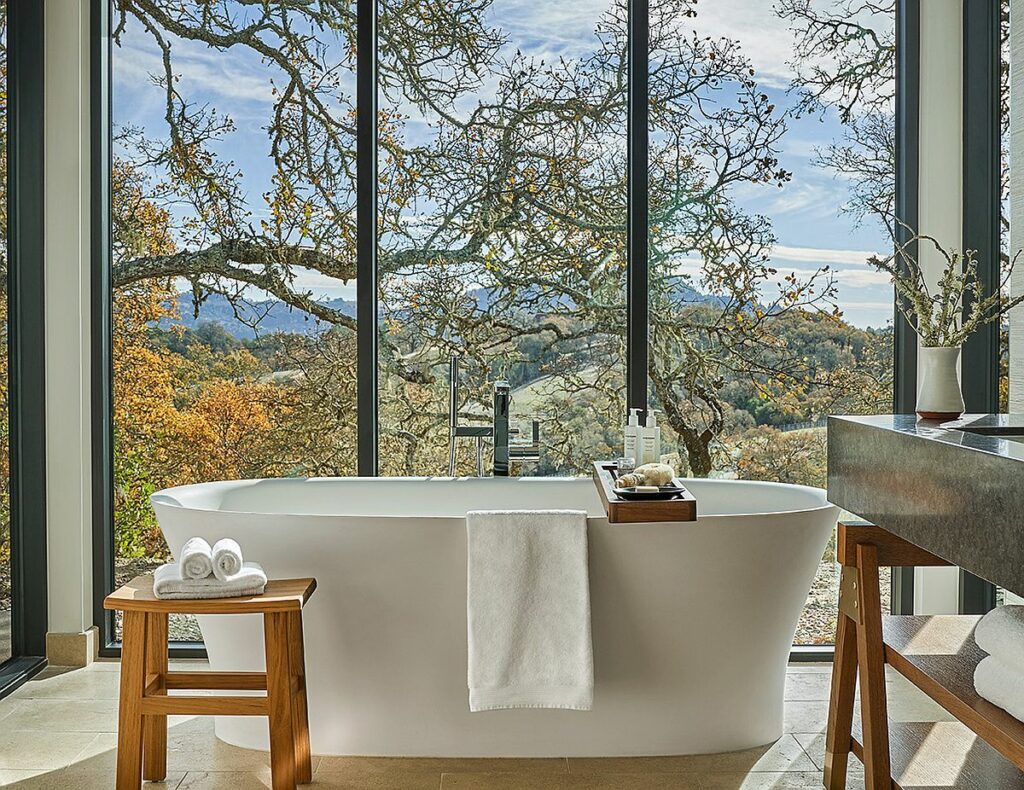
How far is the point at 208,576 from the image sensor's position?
7.94 ft

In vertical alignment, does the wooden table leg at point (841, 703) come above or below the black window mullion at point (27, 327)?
below

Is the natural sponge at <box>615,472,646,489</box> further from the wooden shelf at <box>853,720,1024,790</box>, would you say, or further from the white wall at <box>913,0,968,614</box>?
the white wall at <box>913,0,968,614</box>

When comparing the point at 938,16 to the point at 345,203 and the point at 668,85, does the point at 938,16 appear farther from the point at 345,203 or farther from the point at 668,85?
the point at 345,203

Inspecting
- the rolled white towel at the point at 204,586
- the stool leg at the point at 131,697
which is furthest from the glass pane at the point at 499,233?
the stool leg at the point at 131,697

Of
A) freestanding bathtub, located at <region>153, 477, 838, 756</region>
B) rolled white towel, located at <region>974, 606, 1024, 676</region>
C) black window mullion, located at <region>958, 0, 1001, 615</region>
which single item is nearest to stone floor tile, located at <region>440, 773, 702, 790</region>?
freestanding bathtub, located at <region>153, 477, 838, 756</region>

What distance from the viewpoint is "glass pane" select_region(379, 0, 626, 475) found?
430 centimetres

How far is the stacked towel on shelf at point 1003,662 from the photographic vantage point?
1.61 meters

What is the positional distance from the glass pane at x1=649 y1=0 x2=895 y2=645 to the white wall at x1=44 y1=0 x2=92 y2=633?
2279 millimetres

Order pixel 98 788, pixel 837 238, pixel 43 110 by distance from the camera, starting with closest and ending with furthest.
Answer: pixel 98 788 < pixel 43 110 < pixel 837 238

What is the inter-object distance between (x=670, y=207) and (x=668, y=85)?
1.73ft

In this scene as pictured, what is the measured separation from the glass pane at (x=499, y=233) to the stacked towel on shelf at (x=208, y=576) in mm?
1913

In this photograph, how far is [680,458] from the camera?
420 centimetres

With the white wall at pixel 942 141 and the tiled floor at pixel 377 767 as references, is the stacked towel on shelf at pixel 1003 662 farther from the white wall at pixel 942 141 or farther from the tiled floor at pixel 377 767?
the white wall at pixel 942 141

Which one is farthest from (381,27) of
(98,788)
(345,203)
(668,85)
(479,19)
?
(98,788)
